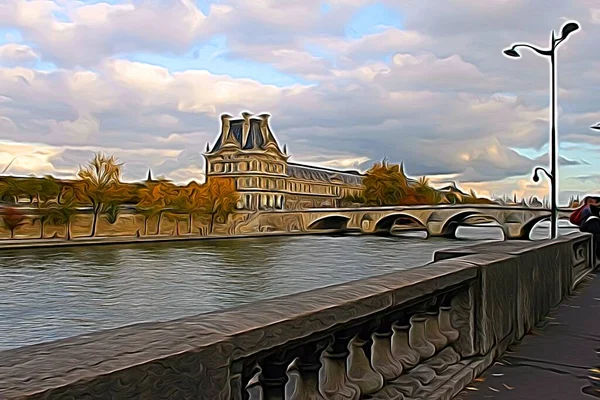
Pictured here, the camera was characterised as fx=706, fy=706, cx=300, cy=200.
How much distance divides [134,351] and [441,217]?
250ft

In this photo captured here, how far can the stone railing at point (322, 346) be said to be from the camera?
1.59 metres

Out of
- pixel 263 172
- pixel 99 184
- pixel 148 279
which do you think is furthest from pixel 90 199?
pixel 263 172

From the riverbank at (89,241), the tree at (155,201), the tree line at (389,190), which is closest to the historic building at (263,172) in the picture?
the tree line at (389,190)

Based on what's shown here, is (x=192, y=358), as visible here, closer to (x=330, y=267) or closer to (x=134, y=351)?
(x=134, y=351)

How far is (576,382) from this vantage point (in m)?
4.30

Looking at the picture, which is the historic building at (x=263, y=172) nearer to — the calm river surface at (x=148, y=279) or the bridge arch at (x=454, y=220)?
the bridge arch at (x=454, y=220)

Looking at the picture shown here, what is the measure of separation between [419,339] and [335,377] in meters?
1.20

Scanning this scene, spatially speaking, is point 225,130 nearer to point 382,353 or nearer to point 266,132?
point 266,132

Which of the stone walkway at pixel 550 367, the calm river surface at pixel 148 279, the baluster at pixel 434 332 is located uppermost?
the baluster at pixel 434 332

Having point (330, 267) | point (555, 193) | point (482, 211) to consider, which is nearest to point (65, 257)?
point (330, 267)

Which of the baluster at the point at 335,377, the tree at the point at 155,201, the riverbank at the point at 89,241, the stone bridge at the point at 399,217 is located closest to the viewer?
the baluster at the point at 335,377

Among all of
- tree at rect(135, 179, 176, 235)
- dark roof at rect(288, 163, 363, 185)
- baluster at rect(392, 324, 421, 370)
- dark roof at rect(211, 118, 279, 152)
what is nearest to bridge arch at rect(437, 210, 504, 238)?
tree at rect(135, 179, 176, 235)

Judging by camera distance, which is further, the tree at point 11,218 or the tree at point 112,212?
the tree at point 112,212

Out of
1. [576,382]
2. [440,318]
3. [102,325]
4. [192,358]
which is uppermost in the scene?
[192,358]
